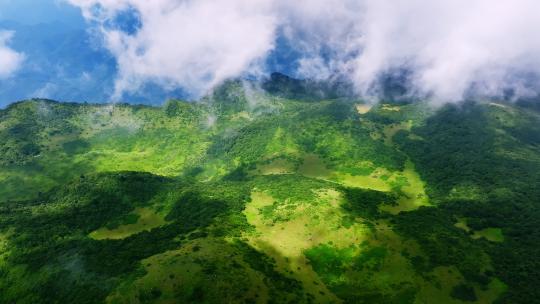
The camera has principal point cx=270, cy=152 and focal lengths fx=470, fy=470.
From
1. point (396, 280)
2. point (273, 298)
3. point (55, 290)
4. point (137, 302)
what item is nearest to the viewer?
point (137, 302)

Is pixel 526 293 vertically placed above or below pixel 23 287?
below

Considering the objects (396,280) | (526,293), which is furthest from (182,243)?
(526,293)

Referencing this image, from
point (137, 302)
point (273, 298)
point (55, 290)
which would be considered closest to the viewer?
point (137, 302)

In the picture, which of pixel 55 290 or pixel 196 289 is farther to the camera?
pixel 55 290

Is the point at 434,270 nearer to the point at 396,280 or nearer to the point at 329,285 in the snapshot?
the point at 396,280

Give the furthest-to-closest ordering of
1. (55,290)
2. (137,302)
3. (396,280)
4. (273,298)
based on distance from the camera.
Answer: (396,280), (55,290), (273,298), (137,302)

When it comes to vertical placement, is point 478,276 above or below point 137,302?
below

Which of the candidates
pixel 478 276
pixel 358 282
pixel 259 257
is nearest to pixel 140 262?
pixel 259 257

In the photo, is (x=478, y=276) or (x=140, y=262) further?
(x=478, y=276)

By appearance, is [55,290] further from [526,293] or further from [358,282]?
[526,293]
